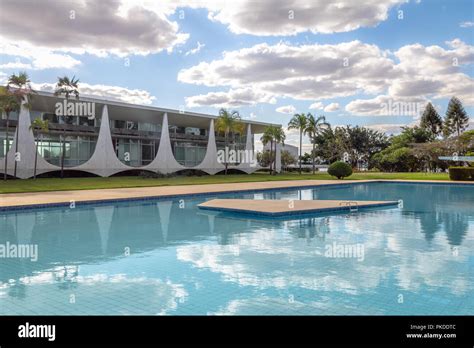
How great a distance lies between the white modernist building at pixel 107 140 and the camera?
105 feet

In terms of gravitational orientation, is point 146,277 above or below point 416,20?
below

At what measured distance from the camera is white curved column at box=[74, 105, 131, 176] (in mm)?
36188

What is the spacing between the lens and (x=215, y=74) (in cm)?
2606

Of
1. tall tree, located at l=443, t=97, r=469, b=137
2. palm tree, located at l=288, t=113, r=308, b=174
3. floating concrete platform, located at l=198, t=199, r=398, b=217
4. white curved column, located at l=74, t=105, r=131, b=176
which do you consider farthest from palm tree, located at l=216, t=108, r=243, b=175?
tall tree, located at l=443, t=97, r=469, b=137

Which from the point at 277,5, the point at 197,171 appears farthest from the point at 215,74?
the point at 197,171

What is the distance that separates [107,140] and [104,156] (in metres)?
1.57

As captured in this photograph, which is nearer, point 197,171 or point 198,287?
→ point 198,287

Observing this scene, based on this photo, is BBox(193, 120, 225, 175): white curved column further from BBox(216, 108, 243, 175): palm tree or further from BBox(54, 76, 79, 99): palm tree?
BBox(54, 76, 79, 99): palm tree

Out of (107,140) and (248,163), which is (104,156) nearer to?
Result: (107,140)

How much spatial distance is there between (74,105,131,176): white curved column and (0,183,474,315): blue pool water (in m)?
23.3

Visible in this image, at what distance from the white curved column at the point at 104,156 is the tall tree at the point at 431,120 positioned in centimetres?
6318
